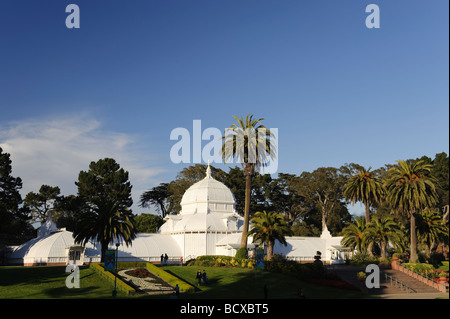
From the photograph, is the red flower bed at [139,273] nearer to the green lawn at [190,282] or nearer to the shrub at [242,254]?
the green lawn at [190,282]

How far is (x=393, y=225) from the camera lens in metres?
61.8

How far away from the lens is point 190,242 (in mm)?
72500

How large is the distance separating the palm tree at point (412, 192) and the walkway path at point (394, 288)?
394 inches

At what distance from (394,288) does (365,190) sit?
22.9 m

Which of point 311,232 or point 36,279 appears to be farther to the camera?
point 311,232

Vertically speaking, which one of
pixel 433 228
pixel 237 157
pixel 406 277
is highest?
pixel 237 157

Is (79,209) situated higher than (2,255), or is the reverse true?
(79,209)

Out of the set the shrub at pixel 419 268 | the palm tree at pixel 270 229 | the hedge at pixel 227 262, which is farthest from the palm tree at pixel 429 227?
the hedge at pixel 227 262

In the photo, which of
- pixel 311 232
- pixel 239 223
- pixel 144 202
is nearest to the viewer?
pixel 239 223

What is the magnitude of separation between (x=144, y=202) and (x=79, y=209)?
30.4 m

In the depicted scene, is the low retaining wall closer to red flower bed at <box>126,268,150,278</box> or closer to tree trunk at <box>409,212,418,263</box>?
tree trunk at <box>409,212,418,263</box>
